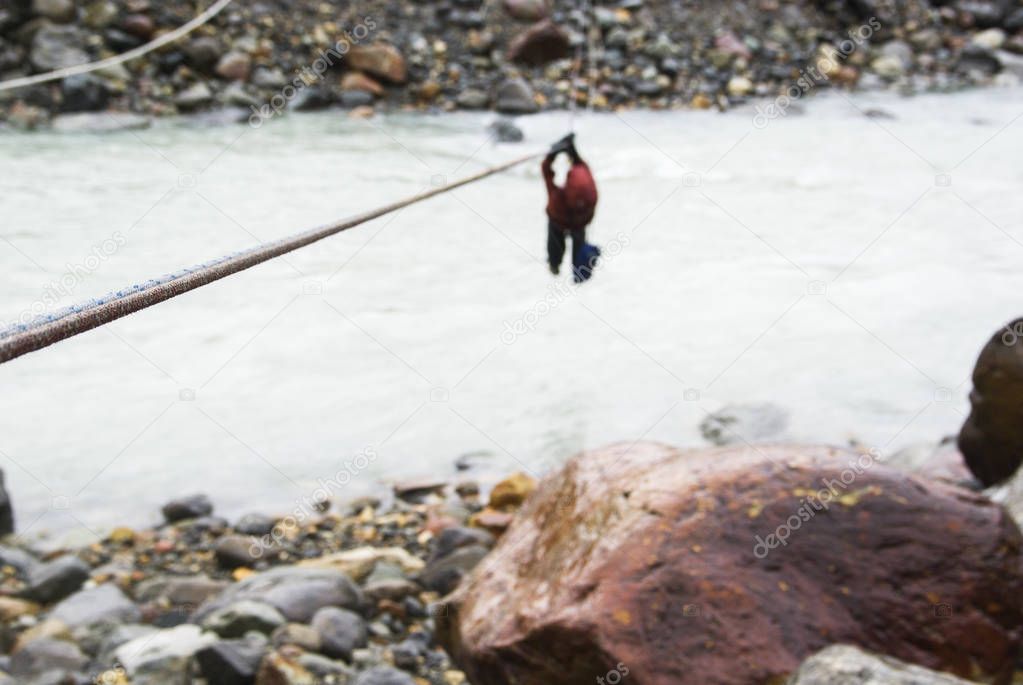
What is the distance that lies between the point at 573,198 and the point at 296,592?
153cm

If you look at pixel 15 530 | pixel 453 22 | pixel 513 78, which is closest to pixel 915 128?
pixel 513 78

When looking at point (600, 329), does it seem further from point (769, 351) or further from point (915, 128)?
point (915, 128)

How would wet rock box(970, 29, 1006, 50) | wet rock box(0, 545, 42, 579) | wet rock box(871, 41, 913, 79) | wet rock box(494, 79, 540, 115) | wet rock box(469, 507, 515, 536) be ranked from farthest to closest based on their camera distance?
wet rock box(970, 29, 1006, 50)
wet rock box(871, 41, 913, 79)
wet rock box(494, 79, 540, 115)
wet rock box(469, 507, 515, 536)
wet rock box(0, 545, 42, 579)

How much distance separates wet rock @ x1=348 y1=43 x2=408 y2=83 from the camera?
10094 millimetres

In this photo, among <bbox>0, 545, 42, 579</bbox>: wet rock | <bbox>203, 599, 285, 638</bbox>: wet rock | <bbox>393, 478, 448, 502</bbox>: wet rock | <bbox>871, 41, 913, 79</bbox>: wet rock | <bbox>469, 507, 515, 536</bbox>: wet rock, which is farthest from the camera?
<bbox>871, 41, 913, 79</bbox>: wet rock

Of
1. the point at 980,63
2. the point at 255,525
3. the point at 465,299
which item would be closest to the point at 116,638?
the point at 255,525

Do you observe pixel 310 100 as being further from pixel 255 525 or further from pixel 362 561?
pixel 362 561

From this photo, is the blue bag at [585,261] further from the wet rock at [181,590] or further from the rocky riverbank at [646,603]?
the wet rock at [181,590]

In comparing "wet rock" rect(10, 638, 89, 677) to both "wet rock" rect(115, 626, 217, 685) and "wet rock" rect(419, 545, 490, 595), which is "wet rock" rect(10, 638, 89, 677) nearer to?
"wet rock" rect(115, 626, 217, 685)

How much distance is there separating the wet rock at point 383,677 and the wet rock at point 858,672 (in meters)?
1.16

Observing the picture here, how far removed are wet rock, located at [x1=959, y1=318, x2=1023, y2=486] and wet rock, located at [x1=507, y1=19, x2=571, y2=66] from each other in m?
7.87

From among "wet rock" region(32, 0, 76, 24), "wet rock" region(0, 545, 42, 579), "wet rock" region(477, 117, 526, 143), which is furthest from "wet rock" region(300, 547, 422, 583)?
"wet rock" region(32, 0, 76, 24)

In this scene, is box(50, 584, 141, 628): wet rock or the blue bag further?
the blue bag

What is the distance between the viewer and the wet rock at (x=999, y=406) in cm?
331
